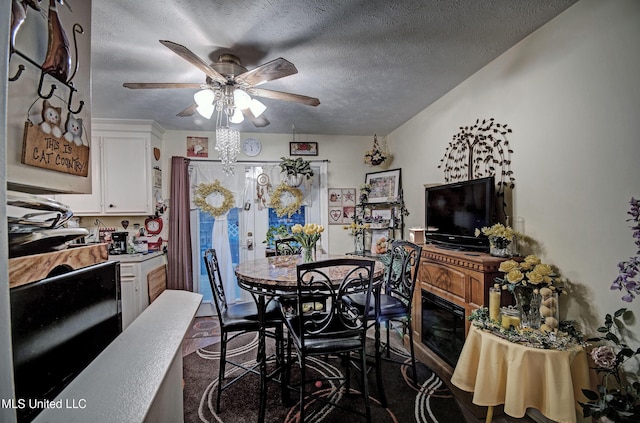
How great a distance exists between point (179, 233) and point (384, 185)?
2.82 meters

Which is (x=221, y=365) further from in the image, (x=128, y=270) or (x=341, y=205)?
(x=341, y=205)

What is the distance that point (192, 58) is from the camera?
5.26ft

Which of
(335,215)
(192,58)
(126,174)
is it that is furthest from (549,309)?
(126,174)

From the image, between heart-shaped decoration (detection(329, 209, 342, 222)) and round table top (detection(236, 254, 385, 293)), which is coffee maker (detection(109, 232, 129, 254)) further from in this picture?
heart-shaped decoration (detection(329, 209, 342, 222))

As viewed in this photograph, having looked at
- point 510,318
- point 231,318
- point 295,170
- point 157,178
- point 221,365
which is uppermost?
point 295,170

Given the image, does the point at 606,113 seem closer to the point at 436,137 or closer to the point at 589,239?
the point at 589,239

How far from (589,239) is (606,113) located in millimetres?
669

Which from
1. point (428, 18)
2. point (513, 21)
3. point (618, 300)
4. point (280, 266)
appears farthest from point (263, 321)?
Result: point (513, 21)

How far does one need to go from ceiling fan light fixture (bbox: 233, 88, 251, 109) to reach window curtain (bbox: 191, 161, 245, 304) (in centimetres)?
198

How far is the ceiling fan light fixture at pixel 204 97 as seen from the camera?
6.49 ft

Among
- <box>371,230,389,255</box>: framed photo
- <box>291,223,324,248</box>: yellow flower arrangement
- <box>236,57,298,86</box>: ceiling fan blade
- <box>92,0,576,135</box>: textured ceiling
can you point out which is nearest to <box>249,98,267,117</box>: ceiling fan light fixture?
<box>236,57,298,86</box>: ceiling fan blade

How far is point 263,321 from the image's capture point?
1.92m

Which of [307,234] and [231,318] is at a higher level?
[307,234]

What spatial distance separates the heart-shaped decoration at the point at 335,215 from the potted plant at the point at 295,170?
0.63m
